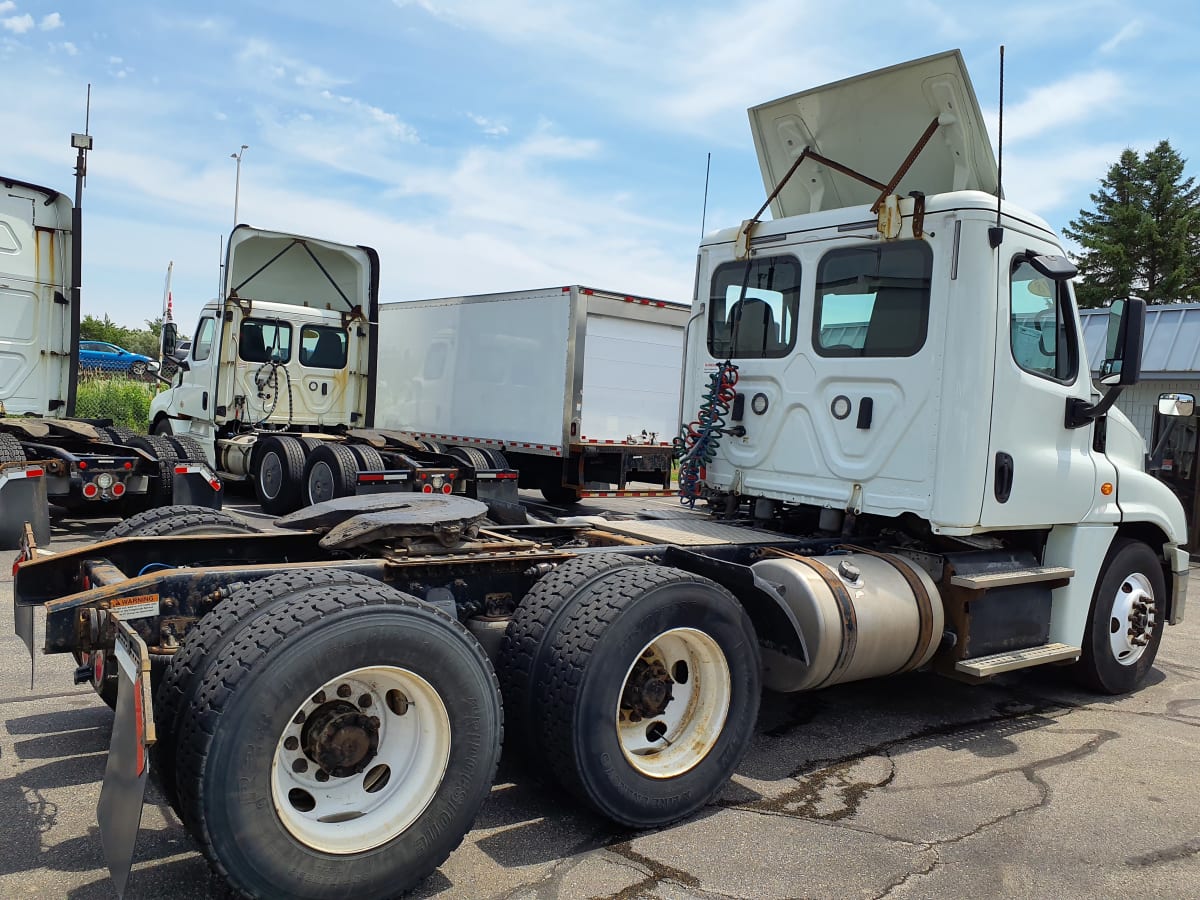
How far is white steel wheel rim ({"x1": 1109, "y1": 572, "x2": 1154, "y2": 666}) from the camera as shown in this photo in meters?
5.97

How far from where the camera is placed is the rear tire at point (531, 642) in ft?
12.2

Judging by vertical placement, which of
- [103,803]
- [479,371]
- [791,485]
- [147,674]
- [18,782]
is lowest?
[18,782]

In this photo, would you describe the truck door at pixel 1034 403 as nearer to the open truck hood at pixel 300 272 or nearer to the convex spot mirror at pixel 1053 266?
the convex spot mirror at pixel 1053 266

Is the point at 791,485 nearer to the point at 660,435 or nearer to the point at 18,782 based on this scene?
the point at 18,782

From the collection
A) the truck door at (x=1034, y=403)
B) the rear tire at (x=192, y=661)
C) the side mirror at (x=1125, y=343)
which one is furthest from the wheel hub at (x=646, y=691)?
the side mirror at (x=1125, y=343)

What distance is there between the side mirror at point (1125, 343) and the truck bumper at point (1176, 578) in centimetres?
158

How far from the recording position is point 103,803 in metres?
2.88

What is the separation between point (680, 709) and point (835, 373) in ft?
7.58

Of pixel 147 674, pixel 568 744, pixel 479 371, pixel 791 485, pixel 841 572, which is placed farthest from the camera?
pixel 479 371

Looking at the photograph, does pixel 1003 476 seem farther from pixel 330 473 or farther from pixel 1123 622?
pixel 330 473

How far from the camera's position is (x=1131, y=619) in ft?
19.8

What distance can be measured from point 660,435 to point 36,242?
7.59 metres

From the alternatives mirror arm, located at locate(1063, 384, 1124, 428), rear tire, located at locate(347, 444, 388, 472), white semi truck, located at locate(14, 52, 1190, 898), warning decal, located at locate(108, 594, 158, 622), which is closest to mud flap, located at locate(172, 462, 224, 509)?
rear tire, located at locate(347, 444, 388, 472)

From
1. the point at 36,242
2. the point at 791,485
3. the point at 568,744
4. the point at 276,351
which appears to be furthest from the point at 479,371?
the point at 568,744
